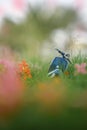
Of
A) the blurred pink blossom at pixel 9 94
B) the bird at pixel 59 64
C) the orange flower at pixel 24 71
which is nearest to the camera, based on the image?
the blurred pink blossom at pixel 9 94

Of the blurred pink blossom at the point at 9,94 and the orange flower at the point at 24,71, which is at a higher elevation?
the orange flower at the point at 24,71

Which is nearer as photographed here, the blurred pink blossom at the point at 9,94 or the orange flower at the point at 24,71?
the blurred pink blossom at the point at 9,94

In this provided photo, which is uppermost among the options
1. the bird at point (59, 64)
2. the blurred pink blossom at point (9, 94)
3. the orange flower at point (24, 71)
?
the orange flower at point (24, 71)

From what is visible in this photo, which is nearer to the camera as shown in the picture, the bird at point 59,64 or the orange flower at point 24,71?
the bird at point 59,64

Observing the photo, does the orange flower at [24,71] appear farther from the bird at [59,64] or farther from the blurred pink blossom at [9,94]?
the blurred pink blossom at [9,94]

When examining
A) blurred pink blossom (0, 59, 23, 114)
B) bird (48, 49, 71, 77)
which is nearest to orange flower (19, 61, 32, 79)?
bird (48, 49, 71, 77)

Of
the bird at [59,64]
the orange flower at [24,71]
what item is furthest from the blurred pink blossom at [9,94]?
the orange flower at [24,71]

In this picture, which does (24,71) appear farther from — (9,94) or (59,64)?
(9,94)

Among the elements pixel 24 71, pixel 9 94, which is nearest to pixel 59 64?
pixel 24 71

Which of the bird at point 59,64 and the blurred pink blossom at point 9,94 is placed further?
the bird at point 59,64

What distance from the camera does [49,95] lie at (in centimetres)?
115

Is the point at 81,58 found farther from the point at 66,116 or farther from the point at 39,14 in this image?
the point at 39,14

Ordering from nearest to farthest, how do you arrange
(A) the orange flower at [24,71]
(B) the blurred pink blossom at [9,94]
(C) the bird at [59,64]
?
(B) the blurred pink blossom at [9,94], (C) the bird at [59,64], (A) the orange flower at [24,71]

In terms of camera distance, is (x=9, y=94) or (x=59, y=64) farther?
(x=59, y=64)
